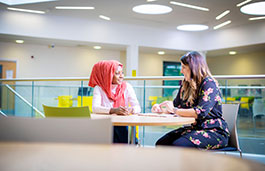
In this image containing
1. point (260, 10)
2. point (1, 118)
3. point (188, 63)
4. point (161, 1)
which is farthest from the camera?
point (260, 10)

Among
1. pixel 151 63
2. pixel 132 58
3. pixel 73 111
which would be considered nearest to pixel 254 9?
pixel 132 58

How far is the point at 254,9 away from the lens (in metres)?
8.26

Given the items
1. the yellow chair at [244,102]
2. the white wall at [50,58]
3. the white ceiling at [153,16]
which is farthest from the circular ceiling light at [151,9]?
the white wall at [50,58]

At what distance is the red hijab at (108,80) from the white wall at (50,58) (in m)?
8.81

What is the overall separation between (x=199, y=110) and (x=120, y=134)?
860 mm

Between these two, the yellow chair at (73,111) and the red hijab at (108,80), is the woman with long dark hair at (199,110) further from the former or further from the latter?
the yellow chair at (73,111)

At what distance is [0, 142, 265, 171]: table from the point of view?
51 cm

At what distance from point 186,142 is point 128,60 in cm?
883

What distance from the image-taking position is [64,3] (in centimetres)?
794

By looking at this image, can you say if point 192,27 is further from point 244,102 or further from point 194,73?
point 194,73

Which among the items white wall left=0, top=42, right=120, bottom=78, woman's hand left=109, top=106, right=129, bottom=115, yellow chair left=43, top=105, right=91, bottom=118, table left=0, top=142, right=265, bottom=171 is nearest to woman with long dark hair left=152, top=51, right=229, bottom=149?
woman's hand left=109, top=106, right=129, bottom=115

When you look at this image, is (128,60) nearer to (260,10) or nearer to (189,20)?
(189,20)

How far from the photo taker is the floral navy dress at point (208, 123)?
214cm

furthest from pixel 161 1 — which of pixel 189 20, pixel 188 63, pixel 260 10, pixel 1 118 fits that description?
pixel 1 118
